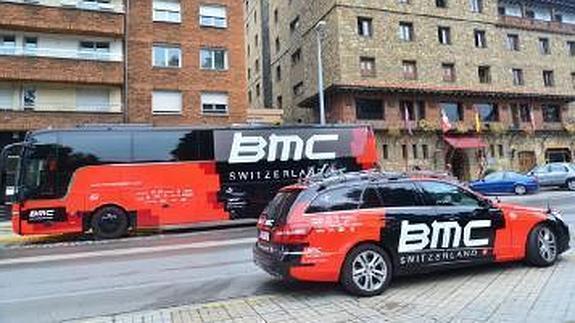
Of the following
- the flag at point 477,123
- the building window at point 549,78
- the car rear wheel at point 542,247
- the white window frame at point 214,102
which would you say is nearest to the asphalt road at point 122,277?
the car rear wheel at point 542,247

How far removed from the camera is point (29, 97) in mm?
28500

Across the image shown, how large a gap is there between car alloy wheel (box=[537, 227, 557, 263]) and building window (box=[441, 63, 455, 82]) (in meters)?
31.0

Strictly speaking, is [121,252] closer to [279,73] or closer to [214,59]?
[214,59]

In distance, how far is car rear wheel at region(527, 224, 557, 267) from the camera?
8.45 meters

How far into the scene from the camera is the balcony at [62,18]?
27.5 meters

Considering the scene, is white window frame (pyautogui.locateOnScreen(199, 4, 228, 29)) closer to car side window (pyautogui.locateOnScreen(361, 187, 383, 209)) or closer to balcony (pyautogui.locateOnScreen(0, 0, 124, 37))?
balcony (pyautogui.locateOnScreen(0, 0, 124, 37))

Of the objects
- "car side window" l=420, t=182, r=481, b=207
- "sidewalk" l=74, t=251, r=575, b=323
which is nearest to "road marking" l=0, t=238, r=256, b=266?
"sidewalk" l=74, t=251, r=575, b=323

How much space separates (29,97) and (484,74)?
98.5ft

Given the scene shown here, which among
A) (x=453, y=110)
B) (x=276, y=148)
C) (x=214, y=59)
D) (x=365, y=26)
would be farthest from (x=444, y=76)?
(x=276, y=148)

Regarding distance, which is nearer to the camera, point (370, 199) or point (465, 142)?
point (370, 199)

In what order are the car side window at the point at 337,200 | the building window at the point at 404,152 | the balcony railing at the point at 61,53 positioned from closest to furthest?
the car side window at the point at 337,200 < the balcony railing at the point at 61,53 < the building window at the point at 404,152

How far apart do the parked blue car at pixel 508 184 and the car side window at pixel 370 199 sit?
21.3m

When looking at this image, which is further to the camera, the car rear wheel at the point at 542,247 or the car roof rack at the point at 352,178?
the car rear wheel at the point at 542,247

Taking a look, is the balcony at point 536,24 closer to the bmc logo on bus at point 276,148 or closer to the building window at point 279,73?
the building window at point 279,73
